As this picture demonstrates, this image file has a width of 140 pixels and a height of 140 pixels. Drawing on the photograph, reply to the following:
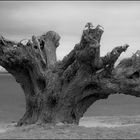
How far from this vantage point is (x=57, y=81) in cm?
2033

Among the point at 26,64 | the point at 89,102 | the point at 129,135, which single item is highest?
Answer: the point at 26,64

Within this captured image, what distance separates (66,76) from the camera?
20062 millimetres

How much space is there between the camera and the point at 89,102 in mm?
21047

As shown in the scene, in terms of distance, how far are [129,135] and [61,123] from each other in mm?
4302

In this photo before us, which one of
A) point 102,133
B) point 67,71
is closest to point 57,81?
point 67,71

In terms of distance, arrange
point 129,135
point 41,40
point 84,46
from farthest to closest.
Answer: point 41,40
point 84,46
point 129,135

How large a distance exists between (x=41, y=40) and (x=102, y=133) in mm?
6134

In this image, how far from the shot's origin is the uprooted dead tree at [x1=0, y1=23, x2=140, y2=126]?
19.5m

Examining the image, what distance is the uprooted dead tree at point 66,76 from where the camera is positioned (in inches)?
770

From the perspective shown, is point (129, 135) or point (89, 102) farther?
point (89, 102)

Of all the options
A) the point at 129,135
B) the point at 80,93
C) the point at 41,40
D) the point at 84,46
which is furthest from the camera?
the point at 41,40

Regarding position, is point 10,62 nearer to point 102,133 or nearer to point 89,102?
point 89,102

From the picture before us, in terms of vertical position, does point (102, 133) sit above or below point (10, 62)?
below

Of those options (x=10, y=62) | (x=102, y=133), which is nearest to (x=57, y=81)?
(x=10, y=62)
